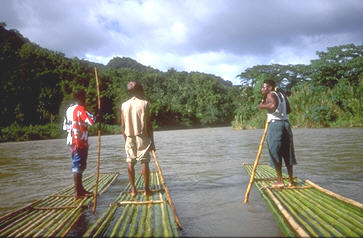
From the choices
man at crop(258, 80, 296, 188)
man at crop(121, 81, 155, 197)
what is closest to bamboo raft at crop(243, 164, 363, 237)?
man at crop(258, 80, 296, 188)

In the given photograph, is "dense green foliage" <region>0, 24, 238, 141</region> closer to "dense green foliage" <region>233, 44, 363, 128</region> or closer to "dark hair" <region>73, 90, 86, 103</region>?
"dense green foliage" <region>233, 44, 363, 128</region>

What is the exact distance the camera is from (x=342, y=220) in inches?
114

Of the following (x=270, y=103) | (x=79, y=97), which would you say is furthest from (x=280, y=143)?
(x=79, y=97)

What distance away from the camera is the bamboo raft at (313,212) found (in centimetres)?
269

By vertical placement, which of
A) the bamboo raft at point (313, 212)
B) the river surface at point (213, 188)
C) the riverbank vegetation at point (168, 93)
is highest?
the riverbank vegetation at point (168, 93)

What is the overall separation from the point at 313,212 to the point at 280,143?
4.04 feet

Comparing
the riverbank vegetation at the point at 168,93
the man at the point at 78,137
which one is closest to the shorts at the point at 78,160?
the man at the point at 78,137

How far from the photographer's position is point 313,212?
321 centimetres

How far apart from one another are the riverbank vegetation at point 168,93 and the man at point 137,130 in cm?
2187

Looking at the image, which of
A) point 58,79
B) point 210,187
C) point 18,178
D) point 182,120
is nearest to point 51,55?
point 58,79

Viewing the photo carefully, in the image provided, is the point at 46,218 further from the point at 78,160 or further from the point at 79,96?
the point at 79,96

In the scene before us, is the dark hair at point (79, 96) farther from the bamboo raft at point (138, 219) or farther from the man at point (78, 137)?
the bamboo raft at point (138, 219)

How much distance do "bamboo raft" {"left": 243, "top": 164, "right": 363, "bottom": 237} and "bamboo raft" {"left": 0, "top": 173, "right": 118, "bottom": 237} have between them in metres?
2.08

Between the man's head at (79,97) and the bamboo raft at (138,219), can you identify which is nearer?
the bamboo raft at (138,219)
